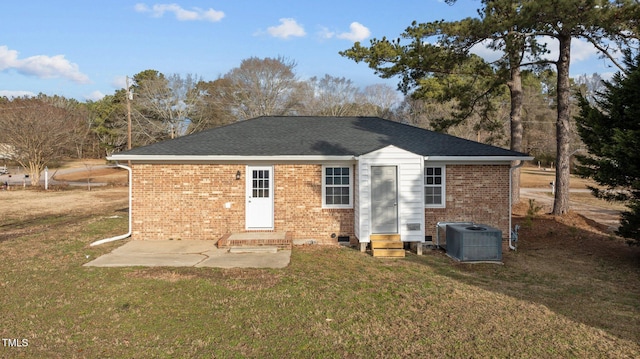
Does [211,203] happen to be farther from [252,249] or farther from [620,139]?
[620,139]

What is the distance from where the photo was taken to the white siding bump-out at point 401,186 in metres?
9.64

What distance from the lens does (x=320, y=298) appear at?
20.0 ft

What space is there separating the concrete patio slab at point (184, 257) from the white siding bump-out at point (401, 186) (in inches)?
83.9

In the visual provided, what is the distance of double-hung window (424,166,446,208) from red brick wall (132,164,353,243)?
2207mm

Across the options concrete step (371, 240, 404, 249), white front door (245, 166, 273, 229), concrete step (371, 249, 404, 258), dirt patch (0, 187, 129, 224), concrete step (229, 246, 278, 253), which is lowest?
concrete step (371, 249, 404, 258)

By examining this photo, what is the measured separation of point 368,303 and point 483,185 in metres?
6.11

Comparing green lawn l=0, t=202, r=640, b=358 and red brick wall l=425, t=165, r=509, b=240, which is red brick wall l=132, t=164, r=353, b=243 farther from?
red brick wall l=425, t=165, r=509, b=240

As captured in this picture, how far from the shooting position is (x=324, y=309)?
5629 millimetres

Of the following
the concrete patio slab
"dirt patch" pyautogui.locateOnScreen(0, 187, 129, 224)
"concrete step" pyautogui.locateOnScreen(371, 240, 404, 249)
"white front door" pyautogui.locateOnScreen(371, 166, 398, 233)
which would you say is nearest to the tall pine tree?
"white front door" pyautogui.locateOnScreen(371, 166, 398, 233)

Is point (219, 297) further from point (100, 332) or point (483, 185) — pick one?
point (483, 185)

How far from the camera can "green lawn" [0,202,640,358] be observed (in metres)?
4.45

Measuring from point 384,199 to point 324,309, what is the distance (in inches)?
181

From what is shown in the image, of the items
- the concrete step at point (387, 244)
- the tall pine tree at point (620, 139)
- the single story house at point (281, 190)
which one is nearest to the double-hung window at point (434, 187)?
the single story house at point (281, 190)

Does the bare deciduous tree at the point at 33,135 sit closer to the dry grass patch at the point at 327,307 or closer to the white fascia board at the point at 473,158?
the dry grass patch at the point at 327,307
